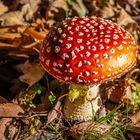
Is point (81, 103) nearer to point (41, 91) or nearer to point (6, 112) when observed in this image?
point (41, 91)

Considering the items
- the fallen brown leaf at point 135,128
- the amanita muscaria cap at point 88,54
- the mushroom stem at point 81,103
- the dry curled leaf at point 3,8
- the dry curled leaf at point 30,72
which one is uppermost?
the dry curled leaf at point 3,8

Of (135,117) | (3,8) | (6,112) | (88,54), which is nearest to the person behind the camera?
(88,54)

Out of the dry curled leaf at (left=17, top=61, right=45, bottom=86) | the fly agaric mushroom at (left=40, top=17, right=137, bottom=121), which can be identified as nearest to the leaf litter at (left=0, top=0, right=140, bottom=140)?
the dry curled leaf at (left=17, top=61, right=45, bottom=86)

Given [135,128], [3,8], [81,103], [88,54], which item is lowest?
[135,128]

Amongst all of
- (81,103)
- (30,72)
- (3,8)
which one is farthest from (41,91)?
(3,8)

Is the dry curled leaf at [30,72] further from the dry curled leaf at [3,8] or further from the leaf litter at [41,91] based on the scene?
the dry curled leaf at [3,8]

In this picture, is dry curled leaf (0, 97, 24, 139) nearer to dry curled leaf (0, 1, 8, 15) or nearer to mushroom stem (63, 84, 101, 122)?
mushroom stem (63, 84, 101, 122)

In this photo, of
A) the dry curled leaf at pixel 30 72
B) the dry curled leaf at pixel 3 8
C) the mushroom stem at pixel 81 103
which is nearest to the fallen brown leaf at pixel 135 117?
the mushroom stem at pixel 81 103
